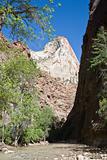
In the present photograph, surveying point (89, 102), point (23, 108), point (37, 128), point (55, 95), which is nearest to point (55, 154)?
point (23, 108)

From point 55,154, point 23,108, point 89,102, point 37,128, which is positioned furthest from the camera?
point 89,102

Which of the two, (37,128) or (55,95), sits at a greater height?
(55,95)

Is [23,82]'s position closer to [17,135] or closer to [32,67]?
[32,67]

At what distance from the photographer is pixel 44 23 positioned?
8.91 meters

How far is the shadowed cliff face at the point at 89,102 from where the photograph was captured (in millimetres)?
54812

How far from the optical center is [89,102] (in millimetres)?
63750

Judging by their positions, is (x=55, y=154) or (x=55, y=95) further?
(x=55, y=95)

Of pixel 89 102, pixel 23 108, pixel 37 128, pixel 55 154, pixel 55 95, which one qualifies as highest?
pixel 55 95

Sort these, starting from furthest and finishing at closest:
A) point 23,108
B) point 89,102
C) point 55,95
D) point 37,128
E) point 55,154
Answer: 1. point 55,95
2. point 89,102
3. point 37,128
4. point 23,108
5. point 55,154

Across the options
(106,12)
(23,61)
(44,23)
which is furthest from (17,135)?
(44,23)

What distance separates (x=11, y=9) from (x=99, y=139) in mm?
39938

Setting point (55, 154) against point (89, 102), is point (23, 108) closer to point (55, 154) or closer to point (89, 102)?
point (55, 154)

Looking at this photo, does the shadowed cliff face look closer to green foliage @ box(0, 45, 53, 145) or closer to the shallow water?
green foliage @ box(0, 45, 53, 145)

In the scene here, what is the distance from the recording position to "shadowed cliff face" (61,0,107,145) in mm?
54812
